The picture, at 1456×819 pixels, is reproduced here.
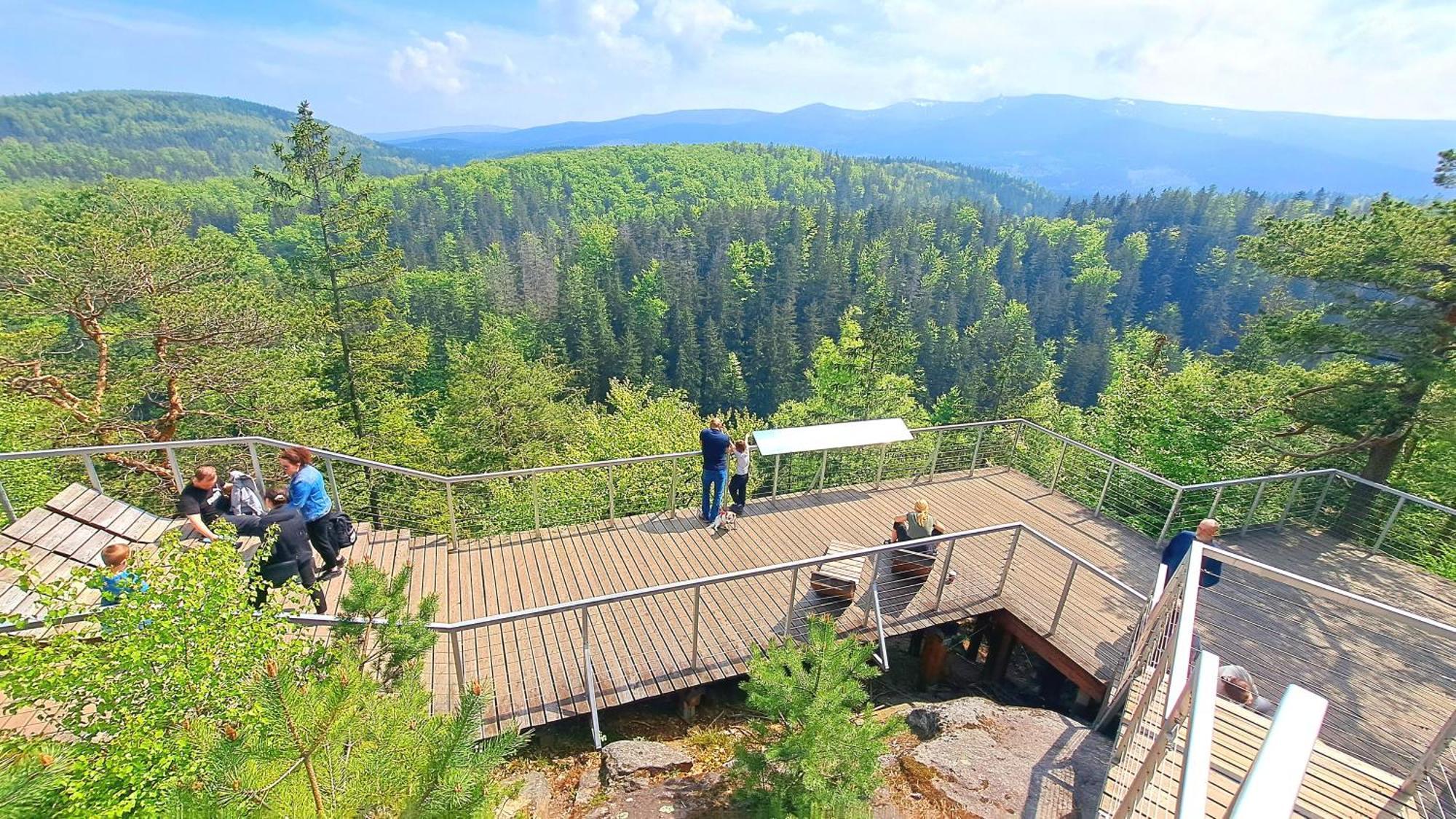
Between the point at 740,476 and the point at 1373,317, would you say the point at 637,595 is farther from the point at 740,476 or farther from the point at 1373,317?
the point at 1373,317

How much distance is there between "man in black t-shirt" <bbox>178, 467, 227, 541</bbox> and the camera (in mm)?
5636

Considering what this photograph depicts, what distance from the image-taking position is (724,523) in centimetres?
929

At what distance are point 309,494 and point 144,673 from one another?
13.9 ft

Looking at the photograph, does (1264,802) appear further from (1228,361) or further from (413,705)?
(1228,361)

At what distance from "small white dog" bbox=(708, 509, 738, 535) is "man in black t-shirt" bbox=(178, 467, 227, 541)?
5894 millimetres

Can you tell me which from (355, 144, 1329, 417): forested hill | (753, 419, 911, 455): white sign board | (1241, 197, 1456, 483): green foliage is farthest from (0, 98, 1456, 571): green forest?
(753, 419, 911, 455): white sign board

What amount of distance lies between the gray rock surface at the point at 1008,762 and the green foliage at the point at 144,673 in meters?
4.81

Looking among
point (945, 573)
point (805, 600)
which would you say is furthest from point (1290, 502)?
point (805, 600)

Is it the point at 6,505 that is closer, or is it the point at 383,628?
the point at 383,628

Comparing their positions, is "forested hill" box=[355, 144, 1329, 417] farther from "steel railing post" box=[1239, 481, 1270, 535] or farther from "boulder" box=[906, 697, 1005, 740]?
"boulder" box=[906, 697, 1005, 740]

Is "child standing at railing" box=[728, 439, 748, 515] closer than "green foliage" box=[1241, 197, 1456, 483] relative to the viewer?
Yes

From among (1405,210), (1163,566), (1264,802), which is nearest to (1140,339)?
(1405,210)

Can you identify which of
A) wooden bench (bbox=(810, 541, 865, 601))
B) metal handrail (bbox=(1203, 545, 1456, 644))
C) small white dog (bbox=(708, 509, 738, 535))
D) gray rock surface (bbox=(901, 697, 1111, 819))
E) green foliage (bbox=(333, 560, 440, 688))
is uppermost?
metal handrail (bbox=(1203, 545, 1456, 644))

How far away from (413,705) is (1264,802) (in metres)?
3.43
